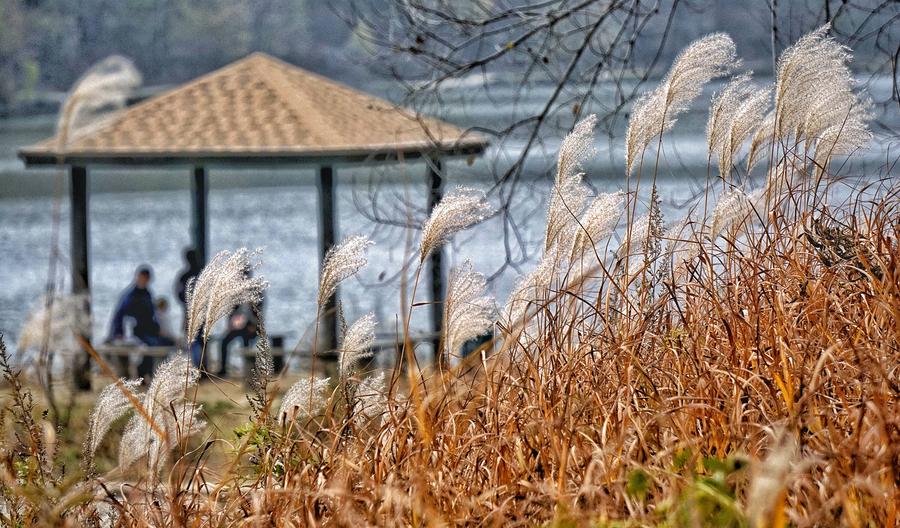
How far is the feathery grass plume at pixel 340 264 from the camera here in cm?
237

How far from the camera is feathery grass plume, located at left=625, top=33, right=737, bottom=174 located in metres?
2.75

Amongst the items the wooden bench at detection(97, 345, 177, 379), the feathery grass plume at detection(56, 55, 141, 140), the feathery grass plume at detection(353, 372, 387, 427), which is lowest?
the wooden bench at detection(97, 345, 177, 379)

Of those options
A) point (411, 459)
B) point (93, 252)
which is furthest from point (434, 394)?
point (93, 252)

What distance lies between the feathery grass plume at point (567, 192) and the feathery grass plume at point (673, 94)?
10cm

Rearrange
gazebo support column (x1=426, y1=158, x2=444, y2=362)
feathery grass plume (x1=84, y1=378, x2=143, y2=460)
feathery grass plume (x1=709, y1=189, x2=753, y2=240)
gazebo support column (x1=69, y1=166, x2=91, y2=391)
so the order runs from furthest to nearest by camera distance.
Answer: gazebo support column (x1=69, y1=166, x2=91, y2=391) < gazebo support column (x1=426, y1=158, x2=444, y2=362) < feathery grass plume (x1=709, y1=189, x2=753, y2=240) < feathery grass plume (x1=84, y1=378, x2=143, y2=460)

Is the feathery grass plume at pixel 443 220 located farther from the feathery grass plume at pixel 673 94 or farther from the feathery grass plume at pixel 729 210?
the feathery grass plume at pixel 729 210

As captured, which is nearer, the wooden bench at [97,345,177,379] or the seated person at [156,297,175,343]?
the wooden bench at [97,345,177,379]

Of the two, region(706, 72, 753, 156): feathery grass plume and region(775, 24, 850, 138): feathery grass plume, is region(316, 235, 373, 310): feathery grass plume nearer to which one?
region(706, 72, 753, 156): feathery grass plume

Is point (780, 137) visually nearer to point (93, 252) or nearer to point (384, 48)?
point (384, 48)

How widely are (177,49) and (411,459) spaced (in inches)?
2092

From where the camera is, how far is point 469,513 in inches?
81.7

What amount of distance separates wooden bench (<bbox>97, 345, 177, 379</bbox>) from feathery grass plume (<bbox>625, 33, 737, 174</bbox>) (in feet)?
26.4

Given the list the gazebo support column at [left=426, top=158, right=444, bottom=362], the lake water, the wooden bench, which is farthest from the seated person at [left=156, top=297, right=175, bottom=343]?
the lake water

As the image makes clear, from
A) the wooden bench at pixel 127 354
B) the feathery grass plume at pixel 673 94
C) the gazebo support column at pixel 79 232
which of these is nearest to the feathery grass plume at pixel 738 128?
the feathery grass plume at pixel 673 94
